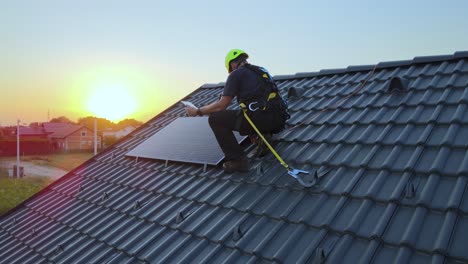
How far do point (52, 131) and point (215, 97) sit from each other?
175ft

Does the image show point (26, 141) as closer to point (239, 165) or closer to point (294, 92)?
point (294, 92)

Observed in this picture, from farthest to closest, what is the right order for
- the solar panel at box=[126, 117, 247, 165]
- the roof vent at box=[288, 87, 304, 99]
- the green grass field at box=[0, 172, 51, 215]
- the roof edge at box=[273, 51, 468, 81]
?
the green grass field at box=[0, 172, 51, 215] < the roof vent at box=[288, 87, 304, 99] < the solar panel at box=[126, 117, 247, 165] < the roof edge at box=[273, 51, 468, 81]

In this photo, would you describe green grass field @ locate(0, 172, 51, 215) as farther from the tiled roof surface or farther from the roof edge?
the roof edge

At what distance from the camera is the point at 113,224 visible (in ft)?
15.1

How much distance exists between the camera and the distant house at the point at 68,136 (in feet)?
178

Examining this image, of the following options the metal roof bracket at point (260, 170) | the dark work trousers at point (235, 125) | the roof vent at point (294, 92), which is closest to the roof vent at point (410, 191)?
the metal roof bracket at point (260, 170)

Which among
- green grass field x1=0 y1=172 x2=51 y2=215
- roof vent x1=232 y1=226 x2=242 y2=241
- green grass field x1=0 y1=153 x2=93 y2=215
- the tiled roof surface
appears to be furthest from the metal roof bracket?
green grass field x1=0 y1=172 x2=51 y2=215

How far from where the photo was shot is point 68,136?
181ft

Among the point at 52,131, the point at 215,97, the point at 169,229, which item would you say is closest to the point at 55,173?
the point at 52,131

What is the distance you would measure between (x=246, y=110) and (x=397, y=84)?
1904mm

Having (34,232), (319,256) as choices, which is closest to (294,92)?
(319,256)

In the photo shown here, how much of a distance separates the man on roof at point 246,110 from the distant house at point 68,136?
5542 cm

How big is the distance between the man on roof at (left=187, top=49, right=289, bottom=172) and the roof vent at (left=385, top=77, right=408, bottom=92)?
1.36 metres

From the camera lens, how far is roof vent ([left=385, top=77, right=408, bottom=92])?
451 centimetres
